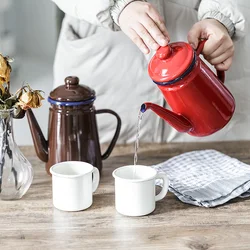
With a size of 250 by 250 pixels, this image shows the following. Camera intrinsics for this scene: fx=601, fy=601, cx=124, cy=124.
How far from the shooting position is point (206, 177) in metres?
1.32

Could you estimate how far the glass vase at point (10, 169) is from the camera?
1.23 metres

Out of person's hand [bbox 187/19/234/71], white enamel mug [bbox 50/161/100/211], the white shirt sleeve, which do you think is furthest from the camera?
the white shirt sleeve

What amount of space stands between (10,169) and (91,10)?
41 centimetres

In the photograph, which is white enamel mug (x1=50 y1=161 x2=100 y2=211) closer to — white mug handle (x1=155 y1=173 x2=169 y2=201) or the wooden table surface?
the wooden table surface

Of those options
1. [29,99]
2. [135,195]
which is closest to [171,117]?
[135,195]

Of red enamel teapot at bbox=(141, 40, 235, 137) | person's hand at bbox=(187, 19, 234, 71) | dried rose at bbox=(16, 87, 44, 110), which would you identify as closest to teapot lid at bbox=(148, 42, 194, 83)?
red enamel teapot at bbox=(141, 40, 235, 137)

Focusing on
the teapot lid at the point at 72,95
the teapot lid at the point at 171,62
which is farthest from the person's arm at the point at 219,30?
the teapot lid at the point at 72,95

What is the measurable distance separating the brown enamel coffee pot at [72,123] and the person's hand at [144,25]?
0.54 ft

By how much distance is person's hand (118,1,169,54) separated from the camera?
47.2 inches

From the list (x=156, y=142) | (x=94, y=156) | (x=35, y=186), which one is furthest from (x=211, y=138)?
(x=35, y=186)

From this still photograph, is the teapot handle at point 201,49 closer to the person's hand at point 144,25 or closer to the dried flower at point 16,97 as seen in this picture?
the person's hand at point 144,25

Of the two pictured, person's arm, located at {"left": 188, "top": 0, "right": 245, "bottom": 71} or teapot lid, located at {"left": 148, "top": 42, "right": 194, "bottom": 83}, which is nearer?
teapot lid, located at {"left": 148, "top": 42, "right": 194, "bottom": 83}

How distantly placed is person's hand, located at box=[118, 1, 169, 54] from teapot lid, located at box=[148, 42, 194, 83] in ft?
0.13

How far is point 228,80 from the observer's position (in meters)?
1.61
